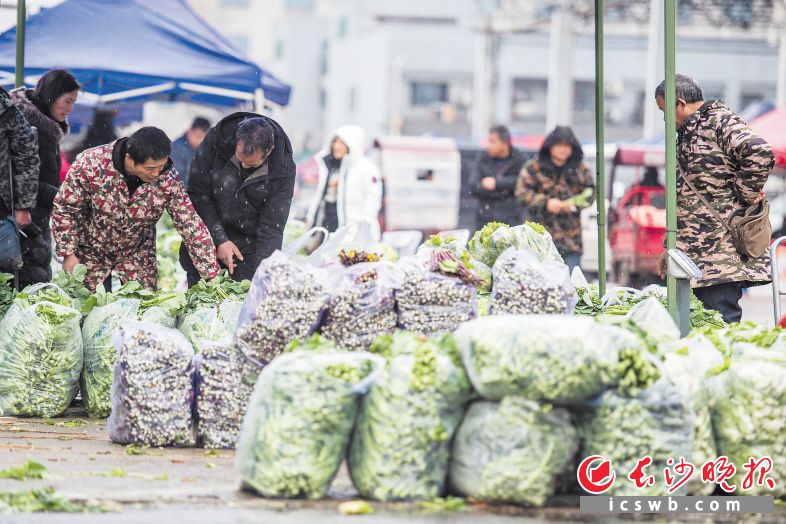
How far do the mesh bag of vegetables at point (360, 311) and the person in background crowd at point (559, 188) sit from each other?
212 inches

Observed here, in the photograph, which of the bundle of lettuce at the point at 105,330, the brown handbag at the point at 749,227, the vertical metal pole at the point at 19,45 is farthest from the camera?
the vertical metal pole at the point at 19,45

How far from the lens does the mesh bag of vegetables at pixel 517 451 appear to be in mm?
4867

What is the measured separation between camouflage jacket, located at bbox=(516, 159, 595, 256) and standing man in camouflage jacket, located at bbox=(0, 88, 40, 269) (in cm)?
465

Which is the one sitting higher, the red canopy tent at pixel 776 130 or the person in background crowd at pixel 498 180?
the red canopy tent at pixel 776 130

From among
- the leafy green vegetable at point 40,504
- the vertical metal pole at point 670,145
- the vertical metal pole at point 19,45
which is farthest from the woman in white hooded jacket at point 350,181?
the leafy green vegetable at point 40,504

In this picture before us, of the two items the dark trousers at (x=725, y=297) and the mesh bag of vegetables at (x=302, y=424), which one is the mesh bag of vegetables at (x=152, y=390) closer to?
the mesh bag of vegetables at (x=302, y=424)

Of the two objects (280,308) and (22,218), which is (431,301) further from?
(22,218)

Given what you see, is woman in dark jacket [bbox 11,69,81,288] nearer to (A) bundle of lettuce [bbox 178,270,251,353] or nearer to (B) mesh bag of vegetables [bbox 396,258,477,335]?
(A) bundle of lettuce [bbox 178,270,251,353]

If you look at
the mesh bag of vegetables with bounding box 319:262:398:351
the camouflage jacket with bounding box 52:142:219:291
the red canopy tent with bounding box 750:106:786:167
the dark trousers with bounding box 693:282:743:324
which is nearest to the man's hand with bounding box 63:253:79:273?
the camouflage jacket with bounding box 52:142:219:291

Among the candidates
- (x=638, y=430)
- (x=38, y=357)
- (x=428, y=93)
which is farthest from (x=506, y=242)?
(x=428, y=93)

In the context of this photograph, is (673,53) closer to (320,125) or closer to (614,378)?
(614,378)

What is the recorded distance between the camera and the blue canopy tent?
11703mm

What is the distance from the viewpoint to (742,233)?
24.8 ft

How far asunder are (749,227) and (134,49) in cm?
659
